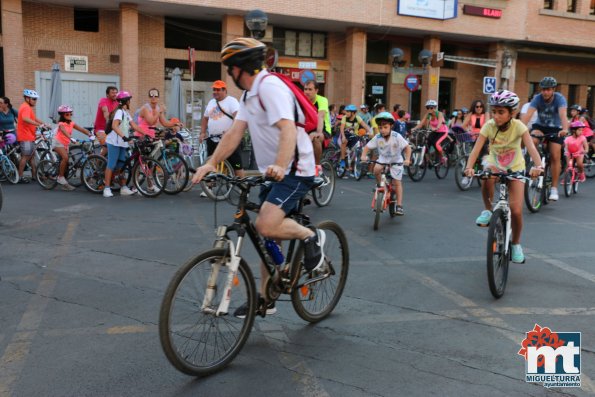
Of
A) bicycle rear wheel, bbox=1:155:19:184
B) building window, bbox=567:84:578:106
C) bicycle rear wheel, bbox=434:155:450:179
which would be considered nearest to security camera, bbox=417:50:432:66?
building window, bbox=567:84:578:106

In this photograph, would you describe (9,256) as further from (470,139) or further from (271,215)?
(470,139)

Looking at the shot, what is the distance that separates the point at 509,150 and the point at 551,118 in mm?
4151

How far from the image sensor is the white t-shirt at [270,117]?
143 inches

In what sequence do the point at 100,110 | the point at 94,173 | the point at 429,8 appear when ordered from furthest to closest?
the point at 429,8 → the point at 100,110 → the point at 94,173

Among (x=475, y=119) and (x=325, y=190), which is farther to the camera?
(x=475, y=119)

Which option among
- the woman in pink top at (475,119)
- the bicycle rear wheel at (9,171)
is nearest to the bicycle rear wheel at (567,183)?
the woman in pink top at (475,119)

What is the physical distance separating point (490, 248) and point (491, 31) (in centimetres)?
2639

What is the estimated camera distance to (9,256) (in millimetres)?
6320

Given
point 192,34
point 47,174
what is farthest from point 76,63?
point 47,174

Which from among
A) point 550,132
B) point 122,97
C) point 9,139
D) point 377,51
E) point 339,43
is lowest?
point 9,139

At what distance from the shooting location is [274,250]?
3947 mm

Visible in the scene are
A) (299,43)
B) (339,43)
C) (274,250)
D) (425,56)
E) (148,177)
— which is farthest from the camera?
(339,43)

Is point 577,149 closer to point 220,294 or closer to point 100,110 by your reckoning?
point 100,110

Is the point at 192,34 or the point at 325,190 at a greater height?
the point at 192,34
